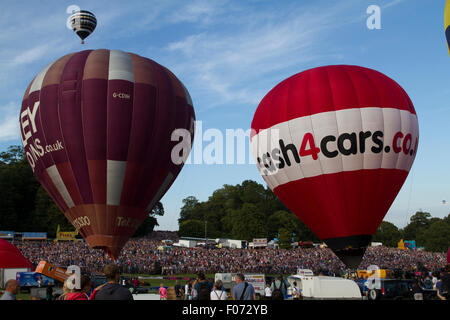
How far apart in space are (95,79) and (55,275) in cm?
1080

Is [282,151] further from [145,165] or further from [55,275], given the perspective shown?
[55,275]

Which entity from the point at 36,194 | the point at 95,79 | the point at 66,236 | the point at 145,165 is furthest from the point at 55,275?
the point at 36,194

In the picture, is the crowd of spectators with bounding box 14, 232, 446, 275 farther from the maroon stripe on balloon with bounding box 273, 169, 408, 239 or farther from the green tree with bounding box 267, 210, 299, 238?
the green tree with bounding box 267, 210, 299, 238

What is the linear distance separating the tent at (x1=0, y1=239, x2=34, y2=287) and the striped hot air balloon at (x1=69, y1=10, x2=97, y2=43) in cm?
1964

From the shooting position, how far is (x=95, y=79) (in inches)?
901

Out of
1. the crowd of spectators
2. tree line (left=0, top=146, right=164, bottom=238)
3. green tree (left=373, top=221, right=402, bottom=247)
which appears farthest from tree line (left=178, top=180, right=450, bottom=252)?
the crowd of spectators

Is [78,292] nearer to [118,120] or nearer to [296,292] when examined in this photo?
[296,292]

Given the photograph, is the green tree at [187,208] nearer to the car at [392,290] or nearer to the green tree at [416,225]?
the green tree at [416,225]

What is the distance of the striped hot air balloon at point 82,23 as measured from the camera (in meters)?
38.3

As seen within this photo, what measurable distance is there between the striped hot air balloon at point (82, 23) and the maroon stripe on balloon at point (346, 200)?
79.7ft

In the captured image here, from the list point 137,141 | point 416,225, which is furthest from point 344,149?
point 416,225

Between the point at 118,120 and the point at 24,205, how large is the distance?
6687cm

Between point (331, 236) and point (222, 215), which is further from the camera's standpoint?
point (222, 215)

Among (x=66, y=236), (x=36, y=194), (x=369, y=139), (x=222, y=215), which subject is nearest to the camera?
(x=369, y=139)
